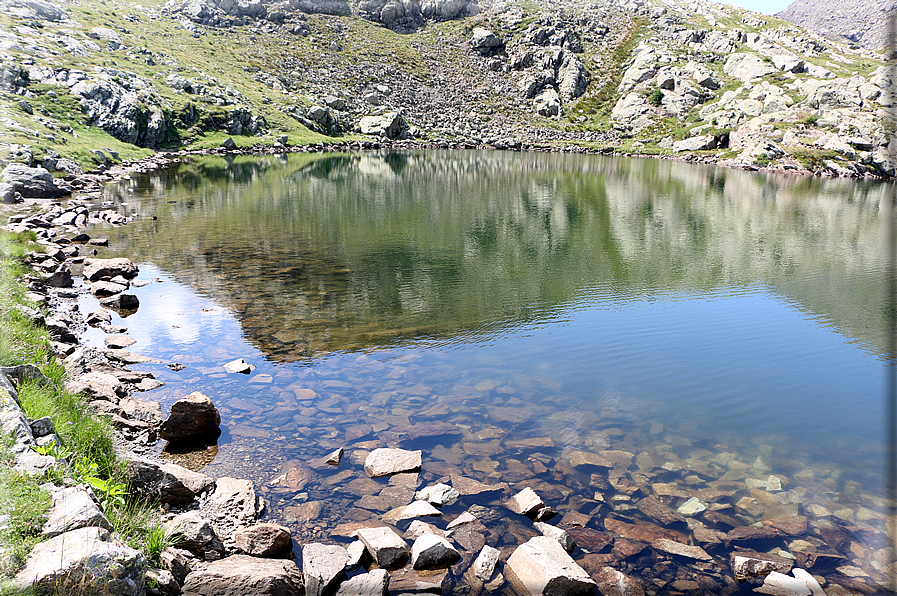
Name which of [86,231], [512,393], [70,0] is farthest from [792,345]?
[70,0]

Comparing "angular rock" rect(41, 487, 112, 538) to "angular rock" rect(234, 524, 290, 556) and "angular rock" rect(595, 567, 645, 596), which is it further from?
"angular rock" rect(595, 567, 645, 596)

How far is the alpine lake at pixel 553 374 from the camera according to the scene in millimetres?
9633

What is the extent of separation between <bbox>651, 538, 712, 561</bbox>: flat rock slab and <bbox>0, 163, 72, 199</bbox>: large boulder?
158 feet

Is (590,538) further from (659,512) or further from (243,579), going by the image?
(243,579)

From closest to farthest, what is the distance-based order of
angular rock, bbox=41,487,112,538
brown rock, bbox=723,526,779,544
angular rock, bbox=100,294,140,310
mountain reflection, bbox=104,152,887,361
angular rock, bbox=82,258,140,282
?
angular rock, bbox=41,487,112,538, brown rock, bbox=723,526,779,544, angular rock, bbox=100,294,140,310, mountain reflection, bbox=104,152,887,361, angular rock, bbox=82,258,140,282

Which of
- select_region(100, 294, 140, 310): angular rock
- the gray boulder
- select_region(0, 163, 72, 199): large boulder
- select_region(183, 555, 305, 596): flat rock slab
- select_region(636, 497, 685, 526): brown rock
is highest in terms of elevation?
the gray boulder

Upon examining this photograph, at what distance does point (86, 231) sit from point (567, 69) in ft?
586

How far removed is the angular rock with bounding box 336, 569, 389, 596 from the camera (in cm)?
727

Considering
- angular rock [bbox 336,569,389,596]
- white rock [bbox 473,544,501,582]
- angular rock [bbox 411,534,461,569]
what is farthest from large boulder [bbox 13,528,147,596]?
white rock [bbox 473,544,501,582]

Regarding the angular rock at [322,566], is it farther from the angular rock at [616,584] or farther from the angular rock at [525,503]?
the angular rock at [616,584]

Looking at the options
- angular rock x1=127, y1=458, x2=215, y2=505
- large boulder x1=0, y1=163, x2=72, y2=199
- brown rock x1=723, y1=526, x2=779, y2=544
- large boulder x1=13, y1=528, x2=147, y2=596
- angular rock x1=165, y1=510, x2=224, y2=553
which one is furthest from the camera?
large boulder x1=0, y1=163, x2=72, y2=199

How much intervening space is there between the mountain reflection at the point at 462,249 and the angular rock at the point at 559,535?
9694 millimetres

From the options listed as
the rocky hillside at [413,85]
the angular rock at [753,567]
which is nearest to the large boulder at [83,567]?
the angular rock at [753,567]

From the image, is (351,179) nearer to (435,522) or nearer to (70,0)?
(435,522)
